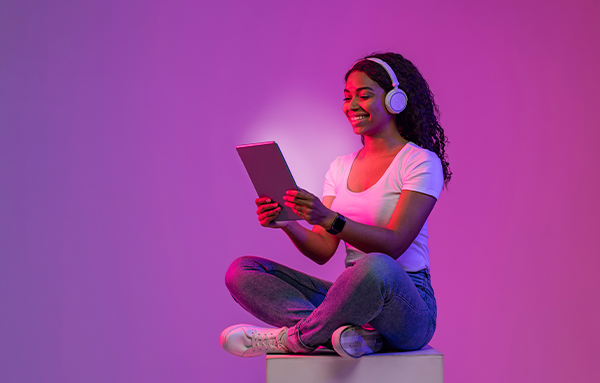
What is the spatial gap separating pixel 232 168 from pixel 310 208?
132 centimetres

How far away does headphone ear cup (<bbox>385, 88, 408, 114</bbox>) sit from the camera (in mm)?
1798

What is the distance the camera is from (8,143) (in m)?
2.77

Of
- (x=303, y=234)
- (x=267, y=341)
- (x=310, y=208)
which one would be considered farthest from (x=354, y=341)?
(x=303, y=234)

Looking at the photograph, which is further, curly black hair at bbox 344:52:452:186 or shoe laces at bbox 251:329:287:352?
curly black hair at bbox 344:52:452:186

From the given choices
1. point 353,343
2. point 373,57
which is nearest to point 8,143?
point 373,57

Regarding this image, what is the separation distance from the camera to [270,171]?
1.56 m

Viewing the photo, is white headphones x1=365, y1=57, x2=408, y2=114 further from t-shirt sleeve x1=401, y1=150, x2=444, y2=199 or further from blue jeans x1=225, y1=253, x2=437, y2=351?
blue jeans x1=225, y1=253, x2=437, y2=351

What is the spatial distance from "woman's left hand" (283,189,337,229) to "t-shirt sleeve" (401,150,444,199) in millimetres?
262

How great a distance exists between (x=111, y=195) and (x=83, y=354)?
0.71 metres

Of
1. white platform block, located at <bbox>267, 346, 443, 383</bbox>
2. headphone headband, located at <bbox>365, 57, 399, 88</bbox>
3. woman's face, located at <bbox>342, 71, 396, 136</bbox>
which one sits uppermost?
headphone headband, located at <bbox>365, 57, 399, 88</bbox>

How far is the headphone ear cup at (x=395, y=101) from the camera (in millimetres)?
1798

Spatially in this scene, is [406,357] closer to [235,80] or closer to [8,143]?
[235,80]

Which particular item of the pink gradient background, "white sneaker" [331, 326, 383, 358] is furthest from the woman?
the pink gradient background

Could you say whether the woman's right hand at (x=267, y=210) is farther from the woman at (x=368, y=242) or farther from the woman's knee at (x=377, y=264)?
the woman's knee at (x=377, y=264)
